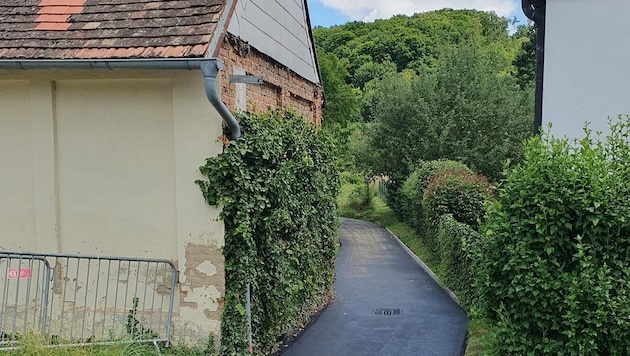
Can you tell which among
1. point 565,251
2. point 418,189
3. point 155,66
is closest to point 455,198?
point 418,189

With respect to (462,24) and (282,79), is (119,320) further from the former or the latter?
(462,24)

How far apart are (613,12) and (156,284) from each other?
798 centimetres

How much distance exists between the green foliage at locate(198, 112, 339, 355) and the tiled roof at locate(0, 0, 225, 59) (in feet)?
3.62

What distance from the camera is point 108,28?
5590 millimetres

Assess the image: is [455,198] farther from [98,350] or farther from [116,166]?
[98,350]

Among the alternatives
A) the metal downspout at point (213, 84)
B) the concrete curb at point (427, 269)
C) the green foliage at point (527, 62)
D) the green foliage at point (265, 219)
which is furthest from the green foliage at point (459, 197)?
the green foliage at point (527, 62)

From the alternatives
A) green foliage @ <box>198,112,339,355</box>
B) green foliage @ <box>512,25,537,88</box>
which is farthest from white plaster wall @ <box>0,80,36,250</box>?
green foliage @ <box>512,25,537,88</box>

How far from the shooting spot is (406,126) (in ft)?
82.2

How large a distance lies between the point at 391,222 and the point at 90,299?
2151 cm

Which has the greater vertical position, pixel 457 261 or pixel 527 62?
pixel 527 62

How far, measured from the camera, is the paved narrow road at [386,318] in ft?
23.5

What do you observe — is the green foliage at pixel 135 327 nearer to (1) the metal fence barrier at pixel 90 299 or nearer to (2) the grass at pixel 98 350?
(1) the metal fence barrier at pixel 90 299

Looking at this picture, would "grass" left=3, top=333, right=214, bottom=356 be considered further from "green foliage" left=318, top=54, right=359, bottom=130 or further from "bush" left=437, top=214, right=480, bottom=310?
"green foliage" left=318, top=54, right=359, bottom=130

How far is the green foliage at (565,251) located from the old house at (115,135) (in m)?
3.09
